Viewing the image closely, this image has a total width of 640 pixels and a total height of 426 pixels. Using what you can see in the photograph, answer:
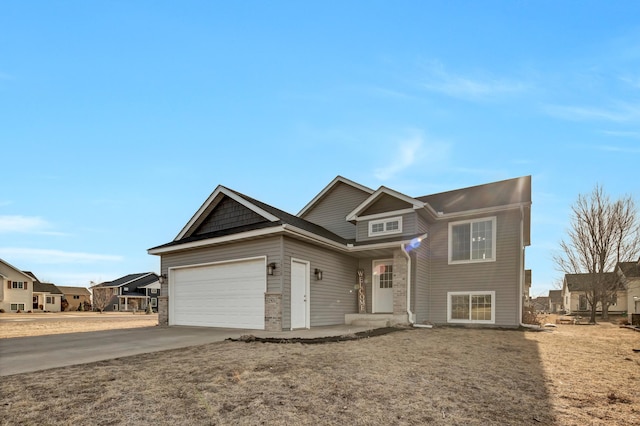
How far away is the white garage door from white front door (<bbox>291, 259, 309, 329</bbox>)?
99 centimetres

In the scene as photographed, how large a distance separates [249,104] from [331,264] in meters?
6.77

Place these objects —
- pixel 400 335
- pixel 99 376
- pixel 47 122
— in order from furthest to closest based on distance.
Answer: pixel 47 122 < pixel 400 335 < pixel 99 376

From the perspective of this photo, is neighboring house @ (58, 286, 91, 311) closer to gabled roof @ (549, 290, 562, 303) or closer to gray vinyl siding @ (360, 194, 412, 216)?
gray vinyl siding @ (360, 194, 412, 216)

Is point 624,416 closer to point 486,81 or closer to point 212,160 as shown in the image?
point 486,81

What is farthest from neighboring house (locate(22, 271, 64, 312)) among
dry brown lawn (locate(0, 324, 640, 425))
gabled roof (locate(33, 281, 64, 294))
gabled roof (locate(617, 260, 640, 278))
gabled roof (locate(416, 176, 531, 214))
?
gabled roof (locate(617, 260, 640, 278))

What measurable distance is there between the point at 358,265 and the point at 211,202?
22.6 feet

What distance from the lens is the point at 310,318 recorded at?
12.7 meters

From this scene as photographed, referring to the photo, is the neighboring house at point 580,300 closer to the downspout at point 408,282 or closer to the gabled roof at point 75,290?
the downspout at point 408,282

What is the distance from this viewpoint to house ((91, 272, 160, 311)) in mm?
54856

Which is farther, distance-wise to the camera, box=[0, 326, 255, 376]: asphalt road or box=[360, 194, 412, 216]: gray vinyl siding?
box=[360, 194, 412, 216]: gray vinyl siding

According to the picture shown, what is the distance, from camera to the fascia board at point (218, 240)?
11.5 metres

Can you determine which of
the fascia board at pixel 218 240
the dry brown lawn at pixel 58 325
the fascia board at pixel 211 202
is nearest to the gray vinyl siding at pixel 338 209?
the fascia board at pixel 211 202

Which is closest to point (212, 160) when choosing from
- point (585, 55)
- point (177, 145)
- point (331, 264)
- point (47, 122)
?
point (177, 145)

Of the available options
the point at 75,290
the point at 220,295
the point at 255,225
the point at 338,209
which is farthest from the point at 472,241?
the point at 75,290
